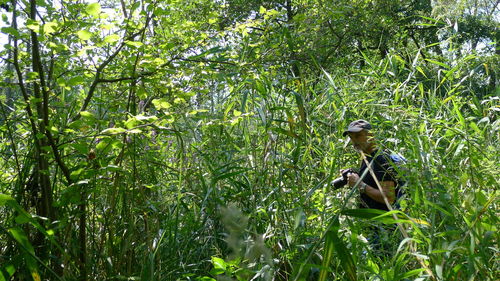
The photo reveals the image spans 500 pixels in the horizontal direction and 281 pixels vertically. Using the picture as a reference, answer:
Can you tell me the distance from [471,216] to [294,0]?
857cm

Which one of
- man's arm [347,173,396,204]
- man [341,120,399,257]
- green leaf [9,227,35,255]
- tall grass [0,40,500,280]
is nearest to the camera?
green leaf [9,227,35,255]

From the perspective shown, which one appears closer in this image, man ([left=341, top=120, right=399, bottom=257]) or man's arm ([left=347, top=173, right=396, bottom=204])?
man ([left=341, top=120, right=399, bottom=257])

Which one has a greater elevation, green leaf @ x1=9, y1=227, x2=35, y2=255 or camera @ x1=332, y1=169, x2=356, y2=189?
green leaf @ x1=9, y1=227, x2=35, y2=255

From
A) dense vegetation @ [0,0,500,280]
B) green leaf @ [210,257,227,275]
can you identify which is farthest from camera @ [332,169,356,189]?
green leaf @ [210,257,227,275]

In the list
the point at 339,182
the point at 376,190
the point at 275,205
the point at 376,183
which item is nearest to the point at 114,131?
the point at 275,205

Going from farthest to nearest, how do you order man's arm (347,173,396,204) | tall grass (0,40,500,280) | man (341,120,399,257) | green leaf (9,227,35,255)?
1. man's arm (347,173,396,204)
2. man (341,120,399,257)
3. tall grass (0,40,500,280)
4. green leaf (9,227,35,255)

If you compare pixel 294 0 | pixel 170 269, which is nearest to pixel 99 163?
pixel 170 269

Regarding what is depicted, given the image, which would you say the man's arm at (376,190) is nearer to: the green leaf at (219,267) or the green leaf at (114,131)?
the green leaf at (219,267)

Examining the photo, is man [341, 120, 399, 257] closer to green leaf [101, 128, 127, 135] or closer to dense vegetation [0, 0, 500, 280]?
dense vegetation [0, 0, 500, 280]

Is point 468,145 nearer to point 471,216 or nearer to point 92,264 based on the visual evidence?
point 471,216

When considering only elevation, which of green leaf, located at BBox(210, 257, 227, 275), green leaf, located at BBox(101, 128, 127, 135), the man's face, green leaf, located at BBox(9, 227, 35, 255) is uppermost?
green leaf, located at BBox(101, 128, 127, 135)

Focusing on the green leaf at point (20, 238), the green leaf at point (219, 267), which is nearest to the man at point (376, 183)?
the green leaf at point (219, 267)

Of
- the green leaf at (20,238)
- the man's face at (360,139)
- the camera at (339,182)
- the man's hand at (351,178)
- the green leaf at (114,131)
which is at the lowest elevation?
the camera at (339,182)

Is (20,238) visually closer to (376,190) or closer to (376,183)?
(376,183)
